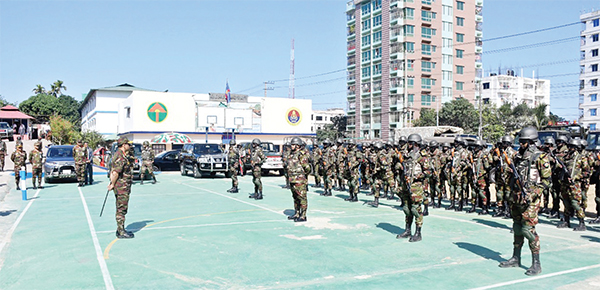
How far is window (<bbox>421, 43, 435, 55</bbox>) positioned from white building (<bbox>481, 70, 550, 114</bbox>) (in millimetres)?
30632

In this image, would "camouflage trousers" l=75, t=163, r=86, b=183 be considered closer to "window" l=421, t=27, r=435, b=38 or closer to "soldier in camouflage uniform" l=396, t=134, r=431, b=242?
"soldier in camouflage uniform" l=396, t=134, r=431, b=242

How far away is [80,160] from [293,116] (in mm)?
37280

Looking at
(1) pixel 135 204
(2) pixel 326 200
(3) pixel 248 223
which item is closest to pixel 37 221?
(1) pixel 135 204

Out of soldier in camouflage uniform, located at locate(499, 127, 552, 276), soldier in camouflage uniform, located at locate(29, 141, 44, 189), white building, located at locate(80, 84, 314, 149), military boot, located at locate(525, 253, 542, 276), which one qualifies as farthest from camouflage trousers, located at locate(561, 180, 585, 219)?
white building, located at locate(80, 84, 314, 149)

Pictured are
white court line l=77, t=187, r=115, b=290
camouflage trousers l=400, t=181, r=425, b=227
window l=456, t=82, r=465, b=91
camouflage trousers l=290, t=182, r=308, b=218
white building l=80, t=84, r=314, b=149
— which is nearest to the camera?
white court line l=77, t=187, r=115, b=290

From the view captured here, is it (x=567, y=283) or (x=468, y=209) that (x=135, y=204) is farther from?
(x=567, y=283)

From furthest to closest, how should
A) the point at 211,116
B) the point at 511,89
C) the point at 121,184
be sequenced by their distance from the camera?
the point at 511,89 → the point at 211,116 → the point at 121,184

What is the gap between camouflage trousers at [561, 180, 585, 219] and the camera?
984cm

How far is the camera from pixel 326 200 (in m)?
14.7

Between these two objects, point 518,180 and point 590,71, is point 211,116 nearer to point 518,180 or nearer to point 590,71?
point 518,180

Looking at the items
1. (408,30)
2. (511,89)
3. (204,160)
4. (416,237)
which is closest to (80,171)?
(204,160)

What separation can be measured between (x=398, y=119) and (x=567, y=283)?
63.3 metres

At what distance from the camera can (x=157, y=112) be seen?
155 feet

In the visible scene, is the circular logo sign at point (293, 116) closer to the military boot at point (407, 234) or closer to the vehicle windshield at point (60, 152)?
the vehicle windshield at point (60, 152)
